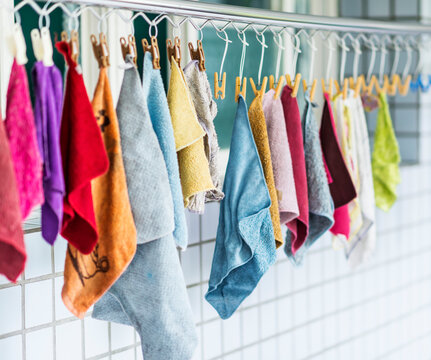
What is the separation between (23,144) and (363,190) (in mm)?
912

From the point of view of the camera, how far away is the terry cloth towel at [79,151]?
0.92 meters

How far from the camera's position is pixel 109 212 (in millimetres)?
985

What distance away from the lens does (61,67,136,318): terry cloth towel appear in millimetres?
979

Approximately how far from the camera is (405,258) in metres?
2.18

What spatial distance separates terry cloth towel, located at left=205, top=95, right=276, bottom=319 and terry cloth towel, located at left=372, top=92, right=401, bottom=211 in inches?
21.1

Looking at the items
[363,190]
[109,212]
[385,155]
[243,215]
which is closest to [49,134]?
[109,212]

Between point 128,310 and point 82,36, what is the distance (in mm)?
898


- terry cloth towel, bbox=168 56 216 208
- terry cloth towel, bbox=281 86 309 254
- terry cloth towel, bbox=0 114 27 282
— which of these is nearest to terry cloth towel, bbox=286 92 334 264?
terry cloth towel, bbox=281 86 309 254

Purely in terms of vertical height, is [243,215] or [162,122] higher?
[162,122]

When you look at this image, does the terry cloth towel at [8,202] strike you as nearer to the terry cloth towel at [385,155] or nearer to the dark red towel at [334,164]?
the dark red towel at [334,164]

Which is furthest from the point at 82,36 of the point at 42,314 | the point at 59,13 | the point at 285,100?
the point at 42,314

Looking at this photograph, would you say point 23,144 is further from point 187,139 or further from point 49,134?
point 187,139

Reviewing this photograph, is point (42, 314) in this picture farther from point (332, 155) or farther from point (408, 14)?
point (408, 14)

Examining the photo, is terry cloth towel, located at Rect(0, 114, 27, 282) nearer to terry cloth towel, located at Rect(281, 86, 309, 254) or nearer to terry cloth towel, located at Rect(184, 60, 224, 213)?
terry cloth towel, located at Rect(184, 60, 224, 213)
